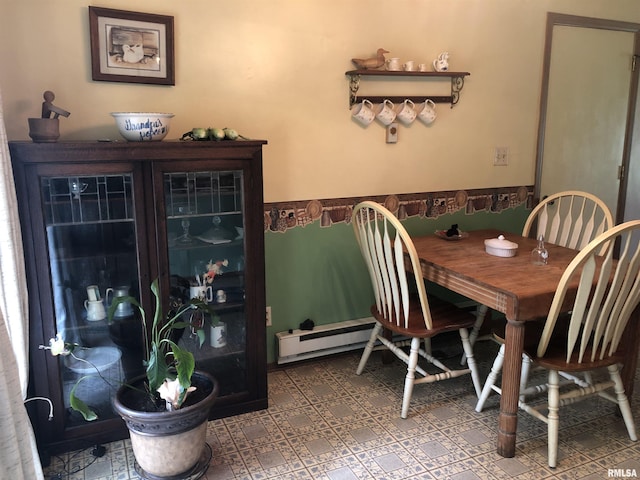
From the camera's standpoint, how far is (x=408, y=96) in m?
2.91

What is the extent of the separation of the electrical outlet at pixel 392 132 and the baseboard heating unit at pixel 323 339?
1.03 m

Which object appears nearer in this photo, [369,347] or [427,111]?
[369,347]

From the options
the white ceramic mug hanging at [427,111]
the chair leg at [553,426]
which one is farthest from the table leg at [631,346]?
the white ceramic mug hanging at [427,111]

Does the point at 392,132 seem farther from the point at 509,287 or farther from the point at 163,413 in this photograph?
the point at 163,413

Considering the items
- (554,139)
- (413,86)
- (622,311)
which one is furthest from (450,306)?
(554,139)

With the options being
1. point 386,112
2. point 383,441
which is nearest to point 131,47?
point 386,112

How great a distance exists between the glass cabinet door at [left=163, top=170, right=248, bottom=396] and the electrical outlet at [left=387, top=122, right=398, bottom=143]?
1.02m

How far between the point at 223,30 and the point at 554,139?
2.23 meters

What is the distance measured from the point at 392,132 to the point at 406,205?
431mm

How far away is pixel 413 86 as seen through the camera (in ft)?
9.57

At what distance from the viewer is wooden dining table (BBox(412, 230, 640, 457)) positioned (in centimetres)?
197

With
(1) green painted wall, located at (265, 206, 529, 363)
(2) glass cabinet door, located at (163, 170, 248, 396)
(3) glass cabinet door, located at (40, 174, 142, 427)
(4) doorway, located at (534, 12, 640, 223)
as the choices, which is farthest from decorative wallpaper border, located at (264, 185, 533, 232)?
(3) glass cabinet door, located at (40, 174, 142, 427)

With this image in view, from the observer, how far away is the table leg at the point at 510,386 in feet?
6.52

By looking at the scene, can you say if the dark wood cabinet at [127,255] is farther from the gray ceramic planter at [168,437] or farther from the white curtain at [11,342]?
the gray ceramic planter at [168,437]
